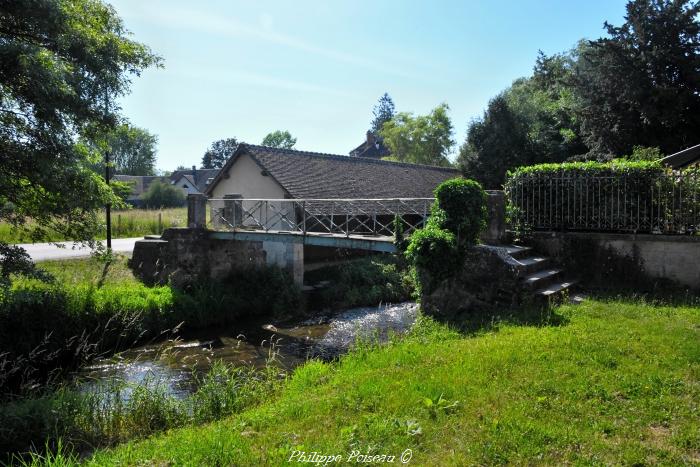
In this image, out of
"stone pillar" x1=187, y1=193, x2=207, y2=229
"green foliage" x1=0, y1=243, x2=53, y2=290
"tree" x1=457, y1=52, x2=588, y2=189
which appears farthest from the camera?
"tree" x1=457, y1=52, x2=588, y2=189

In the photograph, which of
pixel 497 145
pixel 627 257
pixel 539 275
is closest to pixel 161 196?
pixel 497 145

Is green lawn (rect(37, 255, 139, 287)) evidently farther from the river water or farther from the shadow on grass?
the shadow on grass

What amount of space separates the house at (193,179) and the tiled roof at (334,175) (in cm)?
3853

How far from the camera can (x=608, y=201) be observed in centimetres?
961

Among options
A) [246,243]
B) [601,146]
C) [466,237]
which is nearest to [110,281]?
[246,243]

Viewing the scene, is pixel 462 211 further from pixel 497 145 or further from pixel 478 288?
pixel 497 145

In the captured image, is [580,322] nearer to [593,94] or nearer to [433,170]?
[593,94]

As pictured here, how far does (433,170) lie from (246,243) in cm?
1681

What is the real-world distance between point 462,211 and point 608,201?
3.25 meters

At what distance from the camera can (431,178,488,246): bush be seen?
8.89 metres

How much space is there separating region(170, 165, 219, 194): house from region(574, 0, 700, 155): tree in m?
50.6

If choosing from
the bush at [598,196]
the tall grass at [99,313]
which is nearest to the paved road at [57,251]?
the tall grass at [99,313]

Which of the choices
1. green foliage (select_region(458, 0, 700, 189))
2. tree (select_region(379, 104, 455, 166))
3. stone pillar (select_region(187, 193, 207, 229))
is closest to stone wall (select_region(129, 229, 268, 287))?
stone pillar (select_region(187, 193, 207, 229))

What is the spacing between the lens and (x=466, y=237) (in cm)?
895
